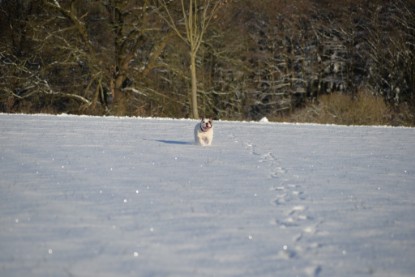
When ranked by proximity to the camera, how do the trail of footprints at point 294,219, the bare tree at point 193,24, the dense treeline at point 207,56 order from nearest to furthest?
the trail of footprints at point 294,219, the bare tree at point 193,24, the dense treeline at point 207,56

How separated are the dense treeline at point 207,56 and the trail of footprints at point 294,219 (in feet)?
65.8

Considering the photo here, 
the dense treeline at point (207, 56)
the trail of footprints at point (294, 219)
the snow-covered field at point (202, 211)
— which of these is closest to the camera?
the snow-covered field at point (202, 211)

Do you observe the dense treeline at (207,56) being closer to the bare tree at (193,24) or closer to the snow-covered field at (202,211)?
the bare tree at (193,24)

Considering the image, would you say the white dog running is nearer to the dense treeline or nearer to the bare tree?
the bare tree

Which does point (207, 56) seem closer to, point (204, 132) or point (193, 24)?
point (193, 24)

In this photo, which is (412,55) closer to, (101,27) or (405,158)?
(101,27)

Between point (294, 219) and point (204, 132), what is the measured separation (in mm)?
6460

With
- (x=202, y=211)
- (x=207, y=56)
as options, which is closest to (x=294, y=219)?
(x=202, y=211)

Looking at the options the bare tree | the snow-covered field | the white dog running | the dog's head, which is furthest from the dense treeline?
the snow-covered field

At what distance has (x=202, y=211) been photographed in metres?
6.00

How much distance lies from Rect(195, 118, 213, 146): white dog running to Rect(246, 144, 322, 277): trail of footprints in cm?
349

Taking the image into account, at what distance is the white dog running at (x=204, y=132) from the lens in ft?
38.7

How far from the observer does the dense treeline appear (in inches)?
1121

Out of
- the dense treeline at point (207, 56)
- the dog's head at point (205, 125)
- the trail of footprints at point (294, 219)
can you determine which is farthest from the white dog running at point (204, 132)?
the dense treeline at point (207, 56)
